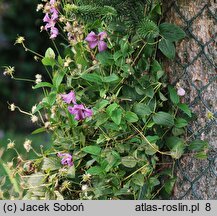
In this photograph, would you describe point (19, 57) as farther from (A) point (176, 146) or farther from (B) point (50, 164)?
(A) point (176, 146)

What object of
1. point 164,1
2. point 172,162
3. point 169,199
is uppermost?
point 164,1

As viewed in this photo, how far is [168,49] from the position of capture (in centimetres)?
229

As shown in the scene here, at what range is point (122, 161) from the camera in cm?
232

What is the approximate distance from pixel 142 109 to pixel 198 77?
261mm

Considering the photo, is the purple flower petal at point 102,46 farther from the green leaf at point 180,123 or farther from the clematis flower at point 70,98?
the green leaf at point 180,123

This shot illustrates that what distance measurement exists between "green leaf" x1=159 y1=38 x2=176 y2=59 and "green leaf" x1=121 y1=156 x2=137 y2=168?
0.43m

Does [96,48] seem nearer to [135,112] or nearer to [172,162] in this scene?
[135,112]

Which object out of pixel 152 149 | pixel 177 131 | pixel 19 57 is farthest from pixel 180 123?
pixel 19 57

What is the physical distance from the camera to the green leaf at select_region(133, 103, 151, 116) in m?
2.31

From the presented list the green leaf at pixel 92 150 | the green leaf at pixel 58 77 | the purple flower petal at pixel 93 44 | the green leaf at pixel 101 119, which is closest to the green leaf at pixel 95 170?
the green leaf at pixel 92 150

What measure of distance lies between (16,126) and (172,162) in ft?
12.5

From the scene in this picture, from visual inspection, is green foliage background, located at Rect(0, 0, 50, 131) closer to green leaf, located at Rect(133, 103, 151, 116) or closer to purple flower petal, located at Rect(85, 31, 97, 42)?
purple flower petal, located at Rect(85, 31, 97, 42)

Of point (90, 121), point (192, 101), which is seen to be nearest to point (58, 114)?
→ point (90, 121)

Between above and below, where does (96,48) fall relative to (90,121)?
above
